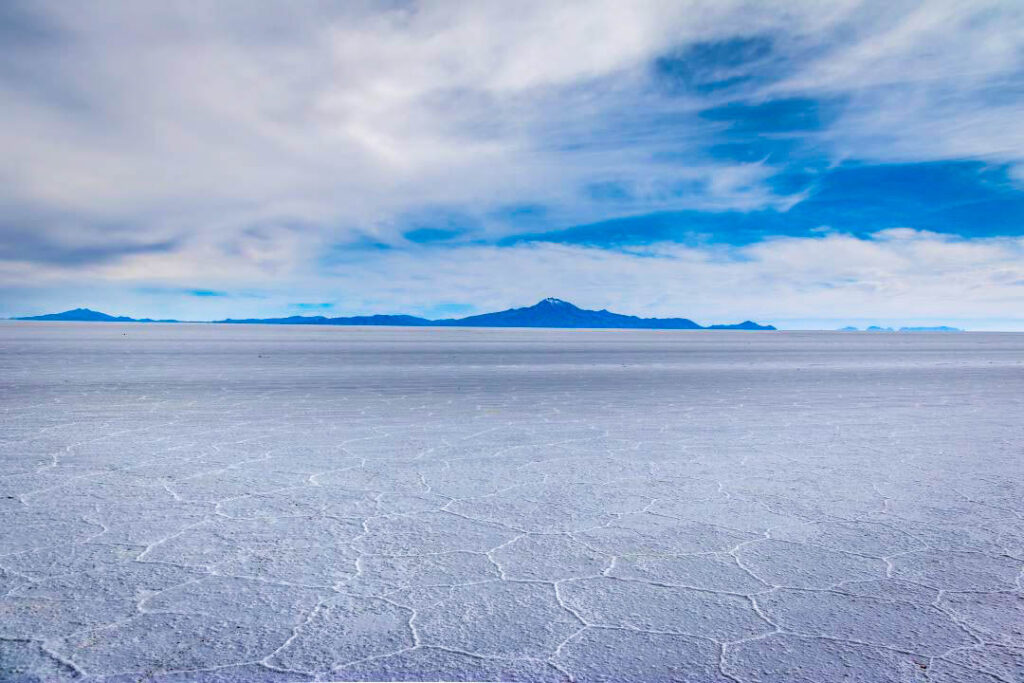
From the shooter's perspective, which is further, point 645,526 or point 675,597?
point 645,526

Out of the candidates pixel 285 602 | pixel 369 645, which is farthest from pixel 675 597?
pixel 285 602

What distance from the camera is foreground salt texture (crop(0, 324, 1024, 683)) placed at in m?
2.22

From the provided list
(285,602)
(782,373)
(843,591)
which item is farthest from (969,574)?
(782,373)

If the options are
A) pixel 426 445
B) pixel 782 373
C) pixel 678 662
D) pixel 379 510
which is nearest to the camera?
pixel 678 662

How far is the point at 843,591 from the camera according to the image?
109 inches

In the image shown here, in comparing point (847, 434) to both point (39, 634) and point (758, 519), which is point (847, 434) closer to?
point (758, 519)

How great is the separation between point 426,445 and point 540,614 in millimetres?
3563

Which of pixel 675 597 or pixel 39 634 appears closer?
pixel 39 634

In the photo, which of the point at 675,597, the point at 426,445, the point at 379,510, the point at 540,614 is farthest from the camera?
the point at 426,445

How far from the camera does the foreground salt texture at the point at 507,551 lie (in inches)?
87.5

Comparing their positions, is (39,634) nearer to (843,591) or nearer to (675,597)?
(675,597)

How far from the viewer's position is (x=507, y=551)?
324 cm

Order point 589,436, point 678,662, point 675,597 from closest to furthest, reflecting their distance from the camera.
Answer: point 678,662 < point 675,597 < point 589,436

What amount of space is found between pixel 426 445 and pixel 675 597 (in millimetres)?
3584
